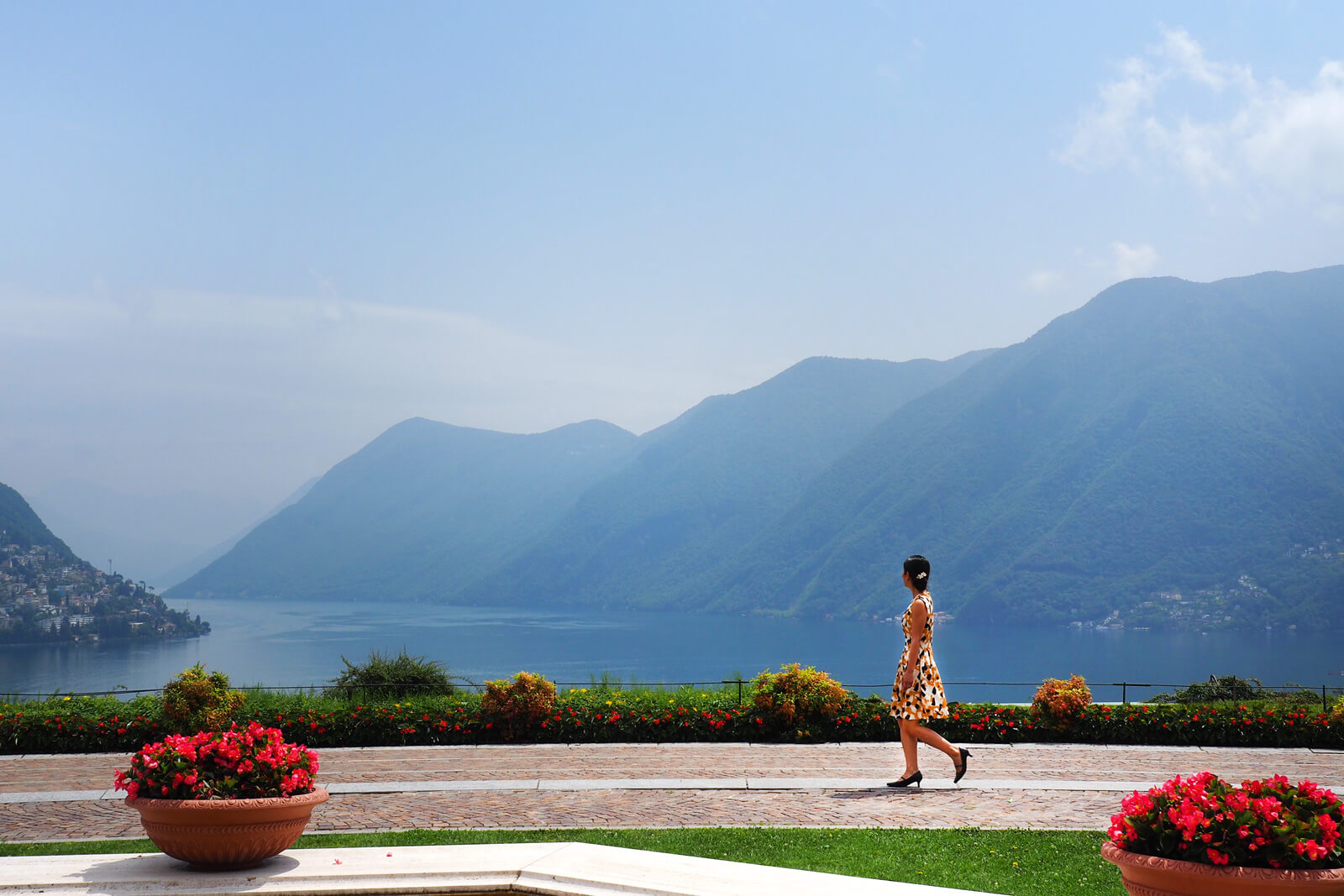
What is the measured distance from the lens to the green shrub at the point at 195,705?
1295 cm

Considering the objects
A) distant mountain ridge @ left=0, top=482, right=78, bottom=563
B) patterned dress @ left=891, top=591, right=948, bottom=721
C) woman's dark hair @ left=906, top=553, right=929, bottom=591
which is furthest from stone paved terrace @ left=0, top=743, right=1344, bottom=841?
distant mountain ridge @ left=0, top=482, right=78, bottom=563

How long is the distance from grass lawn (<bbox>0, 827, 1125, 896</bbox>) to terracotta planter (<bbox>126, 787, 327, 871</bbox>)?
2056 mm

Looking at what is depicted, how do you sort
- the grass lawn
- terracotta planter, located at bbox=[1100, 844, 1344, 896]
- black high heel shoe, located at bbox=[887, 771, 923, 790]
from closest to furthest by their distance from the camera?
terracotta planter, located at bbox=[1100, 844, 1344, 896], the grass lawn, black high heel shoe, located at bbox=[887, 771, 923, 790]

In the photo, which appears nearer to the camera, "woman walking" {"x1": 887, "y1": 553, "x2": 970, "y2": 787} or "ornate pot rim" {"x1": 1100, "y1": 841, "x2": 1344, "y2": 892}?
"ornate pot rim" {"x1": 1100, "y1": 841, "x2": 1344, "y2": 892}

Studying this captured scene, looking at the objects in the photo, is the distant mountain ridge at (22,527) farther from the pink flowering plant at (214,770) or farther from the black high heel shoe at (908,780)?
the pink flowering plant at (214,770)

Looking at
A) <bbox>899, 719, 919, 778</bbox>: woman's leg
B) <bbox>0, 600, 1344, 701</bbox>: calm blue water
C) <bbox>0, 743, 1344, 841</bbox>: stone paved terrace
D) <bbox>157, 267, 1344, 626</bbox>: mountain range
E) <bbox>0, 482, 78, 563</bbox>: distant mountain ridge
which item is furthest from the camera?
<bbox>157, 267, 1344, 626</bbox>: mountain range

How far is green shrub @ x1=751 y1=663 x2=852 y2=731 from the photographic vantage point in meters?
12.9

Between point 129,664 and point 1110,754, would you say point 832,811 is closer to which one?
point 1110,754

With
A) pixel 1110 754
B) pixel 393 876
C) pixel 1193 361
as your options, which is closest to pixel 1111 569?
pixel 1193 361

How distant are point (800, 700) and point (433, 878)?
26.8 feet

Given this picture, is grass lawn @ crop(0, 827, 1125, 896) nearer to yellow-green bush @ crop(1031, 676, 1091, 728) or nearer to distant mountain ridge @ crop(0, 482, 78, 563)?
yellow-green bush @ crop(1031, 676, 1091, 728)

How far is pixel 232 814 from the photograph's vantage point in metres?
5.33

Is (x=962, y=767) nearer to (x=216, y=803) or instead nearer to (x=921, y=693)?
(x=921, y=693)

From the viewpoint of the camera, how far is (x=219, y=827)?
17.5 feet
